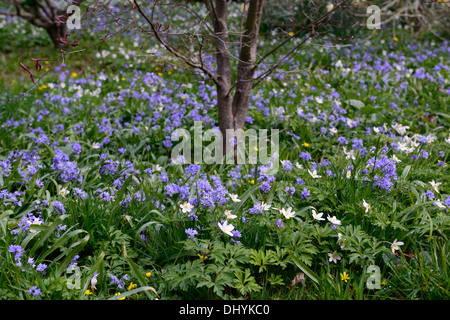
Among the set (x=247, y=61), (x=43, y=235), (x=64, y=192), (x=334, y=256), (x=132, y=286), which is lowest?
(x=132, y=286)

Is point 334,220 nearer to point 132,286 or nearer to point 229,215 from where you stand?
point 229,215

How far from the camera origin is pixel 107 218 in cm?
250

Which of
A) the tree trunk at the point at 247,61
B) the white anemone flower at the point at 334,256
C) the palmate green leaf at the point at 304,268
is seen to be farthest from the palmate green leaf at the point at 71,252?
the tree trunk at the point at 247,61

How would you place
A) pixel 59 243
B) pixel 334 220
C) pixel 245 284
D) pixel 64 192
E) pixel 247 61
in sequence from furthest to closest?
pixel 247 61
pixel 64 192
pixel 334 220
pixel 59 243
pixel 245 284

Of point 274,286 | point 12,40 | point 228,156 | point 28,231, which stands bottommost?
point 274,286

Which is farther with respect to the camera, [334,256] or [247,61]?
[247,61]

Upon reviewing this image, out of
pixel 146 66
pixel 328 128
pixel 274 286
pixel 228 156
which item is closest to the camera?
pixel 274 286

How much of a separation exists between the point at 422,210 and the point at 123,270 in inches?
71.2

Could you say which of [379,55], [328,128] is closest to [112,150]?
[328,128]

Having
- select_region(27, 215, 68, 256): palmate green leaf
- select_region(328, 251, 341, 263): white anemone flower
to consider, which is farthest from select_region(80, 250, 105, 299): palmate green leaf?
select_region(328, 251, 341, 263): white anemone flower

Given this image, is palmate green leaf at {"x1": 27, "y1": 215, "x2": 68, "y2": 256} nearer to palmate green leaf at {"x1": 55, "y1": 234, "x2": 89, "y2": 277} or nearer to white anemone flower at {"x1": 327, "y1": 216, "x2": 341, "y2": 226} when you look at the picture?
palmate green leaf at {"x1": 55, "y1": 234, "x2": 89, "y2": 277}

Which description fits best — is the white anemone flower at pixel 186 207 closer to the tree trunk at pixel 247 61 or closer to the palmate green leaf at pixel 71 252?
the palmate green leaf at pixel 71 252

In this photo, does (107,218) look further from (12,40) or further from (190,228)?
(12,40)

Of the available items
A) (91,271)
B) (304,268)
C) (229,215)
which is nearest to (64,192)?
(91,271)
